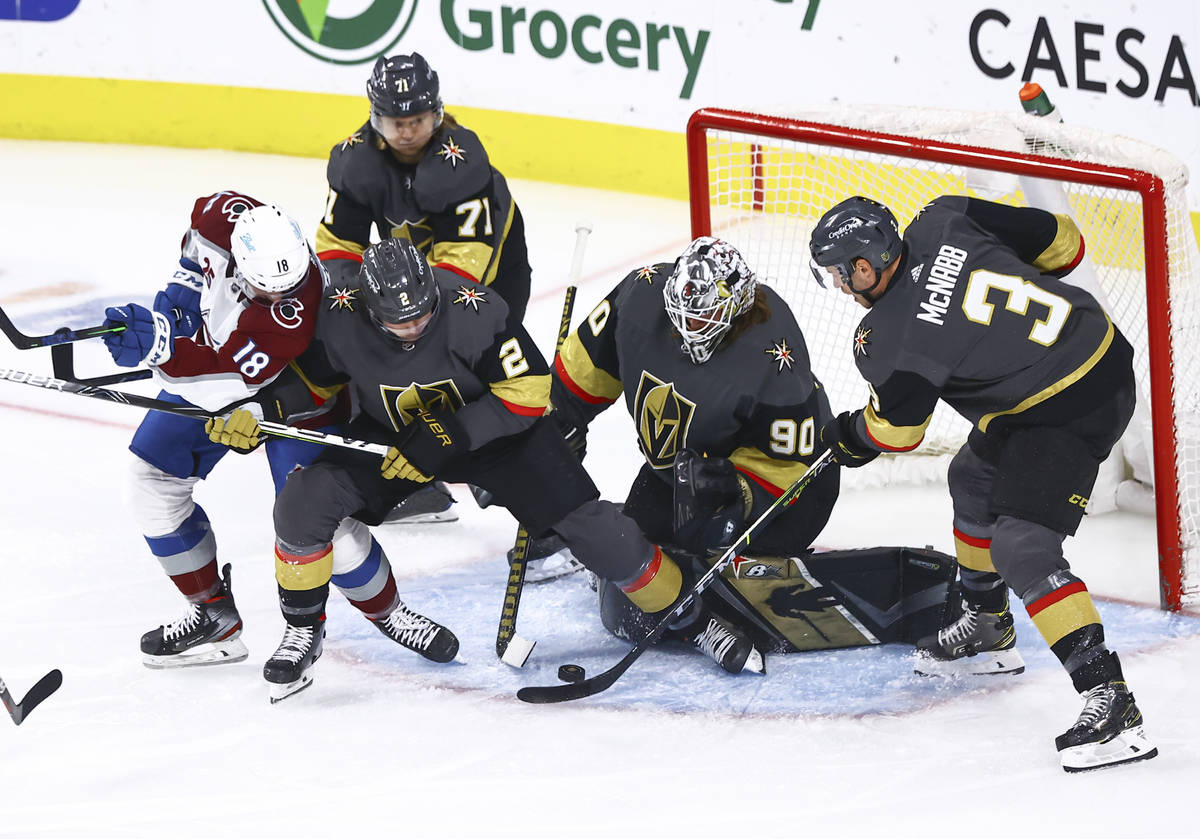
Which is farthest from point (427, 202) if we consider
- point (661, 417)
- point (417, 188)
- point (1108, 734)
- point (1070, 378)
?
point (1108, 734)

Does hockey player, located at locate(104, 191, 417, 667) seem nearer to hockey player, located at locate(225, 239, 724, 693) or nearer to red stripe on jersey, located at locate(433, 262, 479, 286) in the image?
hockey player, located at locate(225, 239, 724, 693)

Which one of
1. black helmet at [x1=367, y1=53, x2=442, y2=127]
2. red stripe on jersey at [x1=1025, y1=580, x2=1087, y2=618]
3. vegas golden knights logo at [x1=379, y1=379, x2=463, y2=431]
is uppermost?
black helmet at [x1=367, y1=53, x2=442, y2=127]

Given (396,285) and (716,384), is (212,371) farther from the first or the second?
(716,384)

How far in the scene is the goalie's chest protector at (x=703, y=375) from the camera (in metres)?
3.04

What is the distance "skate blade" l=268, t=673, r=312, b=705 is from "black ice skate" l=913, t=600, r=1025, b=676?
125 cm

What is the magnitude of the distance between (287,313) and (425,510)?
1.11 m

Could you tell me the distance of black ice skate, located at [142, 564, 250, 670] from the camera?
3.18m

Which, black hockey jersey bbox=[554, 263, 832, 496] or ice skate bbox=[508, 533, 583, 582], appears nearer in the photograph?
black hockey jersey bbox=[554, 263, 832, 496]

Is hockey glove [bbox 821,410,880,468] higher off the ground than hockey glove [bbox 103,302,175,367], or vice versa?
hockey glove [bbox 103,302,175,367]

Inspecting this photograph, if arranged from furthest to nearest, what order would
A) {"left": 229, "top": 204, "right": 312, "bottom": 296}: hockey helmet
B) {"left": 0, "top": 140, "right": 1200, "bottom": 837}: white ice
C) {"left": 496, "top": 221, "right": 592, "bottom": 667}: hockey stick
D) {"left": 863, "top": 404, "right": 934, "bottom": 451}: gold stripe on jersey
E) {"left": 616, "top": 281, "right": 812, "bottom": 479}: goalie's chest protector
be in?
{"left": 496, "top": 221, "right": 592, "bottom": 667}: hockey stick → {"left": 616, "top": 281, "right": 812, "bottom": 479}: goalie's chest protector → {"left": 229, "top": 204, "right": 312, "bottom": 296}: hockey helmet → {"left": 863, "top": 404, "right": 934, "bottom": 451}: gold stripe on jersey → {"left": 0, "top": 140, "right": 1200, "bottom": 837}: white ice

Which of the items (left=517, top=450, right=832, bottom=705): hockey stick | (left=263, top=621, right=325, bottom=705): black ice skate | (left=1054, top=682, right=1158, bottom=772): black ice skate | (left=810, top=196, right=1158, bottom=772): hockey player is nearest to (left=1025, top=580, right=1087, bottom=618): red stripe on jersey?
(left=810, top=196, right=1158, bottom=772): hockey player

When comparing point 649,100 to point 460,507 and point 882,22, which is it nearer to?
point 882,22

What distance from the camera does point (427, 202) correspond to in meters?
3.49

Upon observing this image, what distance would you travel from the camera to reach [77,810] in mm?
2666
